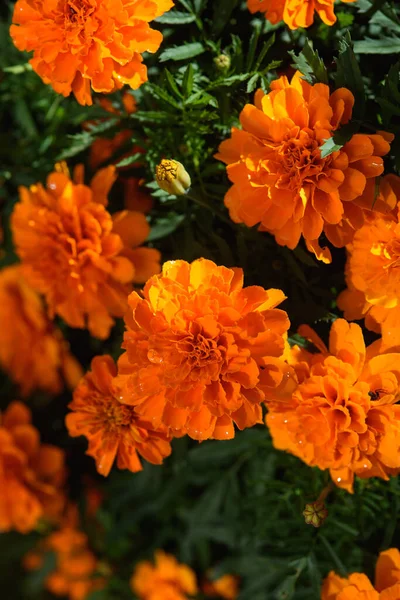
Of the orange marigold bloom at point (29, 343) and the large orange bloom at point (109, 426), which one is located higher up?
the large orange bloom at point (109, 426)

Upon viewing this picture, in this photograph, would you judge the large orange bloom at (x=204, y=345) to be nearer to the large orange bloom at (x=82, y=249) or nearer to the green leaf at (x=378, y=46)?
the large orange bloom at (x=82, y=249)

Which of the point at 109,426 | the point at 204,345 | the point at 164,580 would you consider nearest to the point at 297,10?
the point at 204,345

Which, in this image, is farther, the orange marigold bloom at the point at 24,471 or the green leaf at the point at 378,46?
→ the orange marigold bloom at the point at 24,471

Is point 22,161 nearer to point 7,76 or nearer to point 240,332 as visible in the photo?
point 7,76

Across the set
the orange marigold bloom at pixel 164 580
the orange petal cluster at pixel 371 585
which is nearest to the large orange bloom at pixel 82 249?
the orange petal cluster at pixel 371 585

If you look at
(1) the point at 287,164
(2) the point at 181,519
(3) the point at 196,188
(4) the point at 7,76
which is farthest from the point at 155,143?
(2) the point at 181,519

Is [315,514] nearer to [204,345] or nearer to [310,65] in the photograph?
[204,345]

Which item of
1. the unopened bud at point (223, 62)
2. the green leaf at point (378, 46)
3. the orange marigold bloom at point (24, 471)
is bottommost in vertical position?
the orange marigold bloom at point (24, 471)

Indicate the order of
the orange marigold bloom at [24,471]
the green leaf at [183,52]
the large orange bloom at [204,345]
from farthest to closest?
the orange marigold bloom at [24,471] < the green leaf at [183,52] < the large orange bloom at [204,345]
